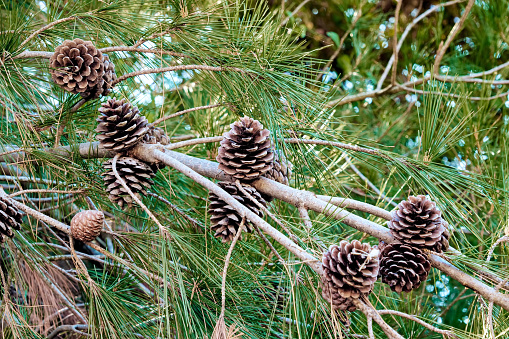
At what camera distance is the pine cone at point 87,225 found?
2.36 feet

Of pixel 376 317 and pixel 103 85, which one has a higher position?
pixel 103 85

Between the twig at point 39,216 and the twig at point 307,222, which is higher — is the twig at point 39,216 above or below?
below

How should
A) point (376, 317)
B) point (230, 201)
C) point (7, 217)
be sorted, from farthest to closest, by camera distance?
point (7, 217) < point (230, 201) < point (376, 317)

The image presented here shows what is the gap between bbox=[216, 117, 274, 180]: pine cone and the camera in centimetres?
70

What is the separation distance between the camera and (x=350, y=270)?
1.67ft

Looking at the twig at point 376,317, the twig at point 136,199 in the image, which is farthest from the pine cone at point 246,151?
the twig at point 376,317

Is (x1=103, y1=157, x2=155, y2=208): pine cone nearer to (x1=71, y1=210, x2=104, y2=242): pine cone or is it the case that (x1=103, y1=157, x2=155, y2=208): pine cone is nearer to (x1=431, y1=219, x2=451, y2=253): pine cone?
(x1=71, y1=210, x2=104, y2=242): pine cone

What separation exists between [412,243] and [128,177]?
428 mm

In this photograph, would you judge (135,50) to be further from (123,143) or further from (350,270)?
(350,270)

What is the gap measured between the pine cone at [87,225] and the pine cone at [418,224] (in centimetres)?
44

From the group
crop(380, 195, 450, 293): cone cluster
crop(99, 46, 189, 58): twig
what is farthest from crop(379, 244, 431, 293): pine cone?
crop(99, 46, 189, 58): twig

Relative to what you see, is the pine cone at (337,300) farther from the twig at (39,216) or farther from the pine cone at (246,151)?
the twig at (39,216)

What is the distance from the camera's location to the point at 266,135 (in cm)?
71

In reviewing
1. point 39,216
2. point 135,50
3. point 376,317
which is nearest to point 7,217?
point 39,216
